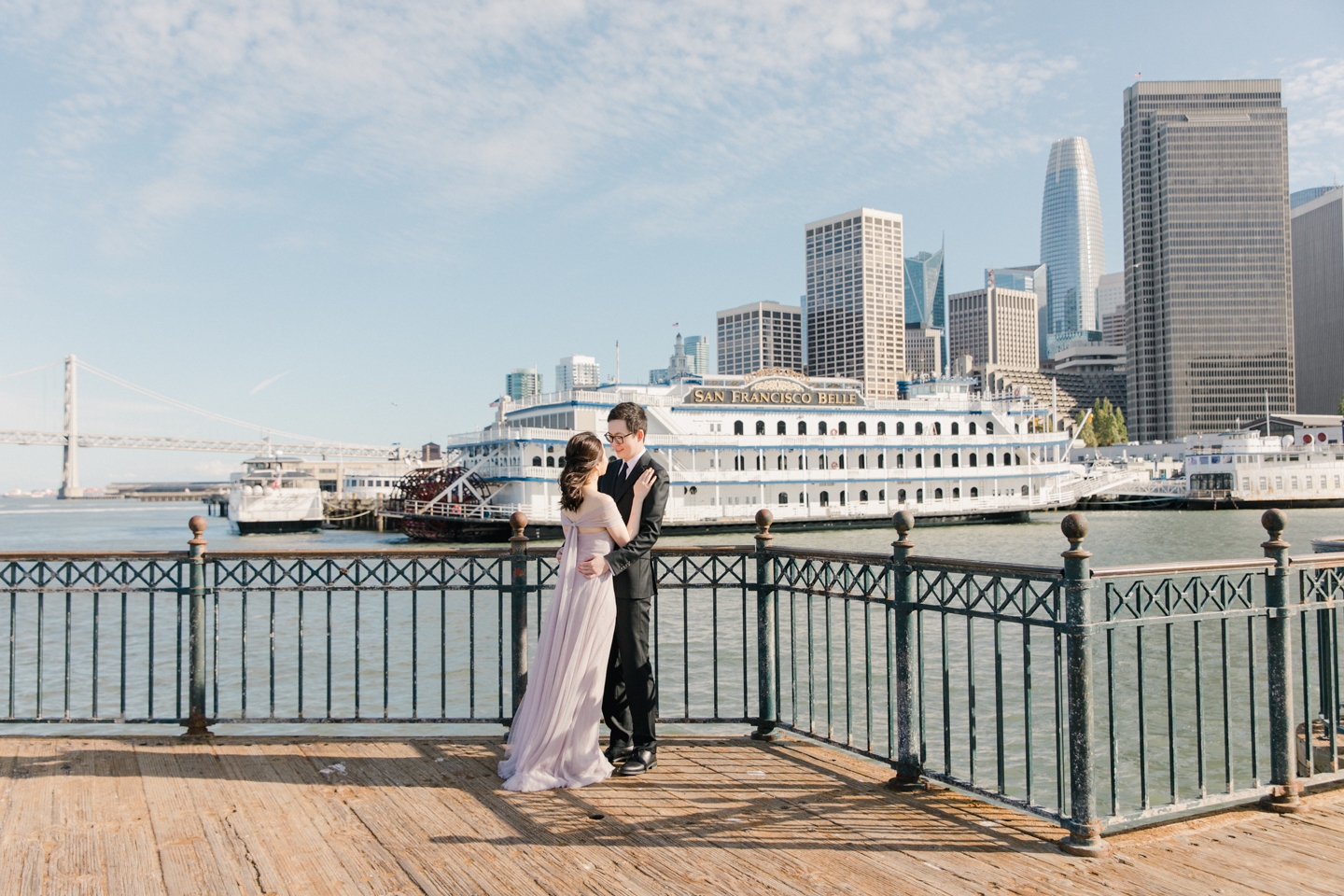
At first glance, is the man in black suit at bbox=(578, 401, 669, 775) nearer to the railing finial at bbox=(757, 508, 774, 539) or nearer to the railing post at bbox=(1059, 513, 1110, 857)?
the railing finial at bbox=(757, 508, 774, 539)

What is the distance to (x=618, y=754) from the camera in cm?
497

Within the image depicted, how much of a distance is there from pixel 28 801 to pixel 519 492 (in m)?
39.7

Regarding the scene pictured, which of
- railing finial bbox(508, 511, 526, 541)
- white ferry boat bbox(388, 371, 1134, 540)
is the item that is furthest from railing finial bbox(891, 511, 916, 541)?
white ferry boat bbox(388, 371, 1134, 540)

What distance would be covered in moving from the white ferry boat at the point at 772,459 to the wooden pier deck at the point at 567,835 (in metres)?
35.0

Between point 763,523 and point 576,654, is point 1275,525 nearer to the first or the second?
point 763,523

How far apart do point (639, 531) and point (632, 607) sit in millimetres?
435

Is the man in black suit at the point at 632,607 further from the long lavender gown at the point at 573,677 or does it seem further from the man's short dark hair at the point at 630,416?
the long lavender gown at the point at 573,677

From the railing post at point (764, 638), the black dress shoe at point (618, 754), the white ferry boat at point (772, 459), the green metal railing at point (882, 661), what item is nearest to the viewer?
Answer: the green metal railing at point (882, 661)

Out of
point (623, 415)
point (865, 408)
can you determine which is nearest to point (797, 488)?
point (865, 408)

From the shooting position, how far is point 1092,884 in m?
3.42

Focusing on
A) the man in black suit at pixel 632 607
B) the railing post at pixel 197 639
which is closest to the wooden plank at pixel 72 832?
the railing post at pixel 197 639

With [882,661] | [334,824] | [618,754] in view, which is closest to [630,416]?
[618,754]

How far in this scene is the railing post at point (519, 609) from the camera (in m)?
5.43

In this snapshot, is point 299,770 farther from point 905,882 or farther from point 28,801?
point 905,882
